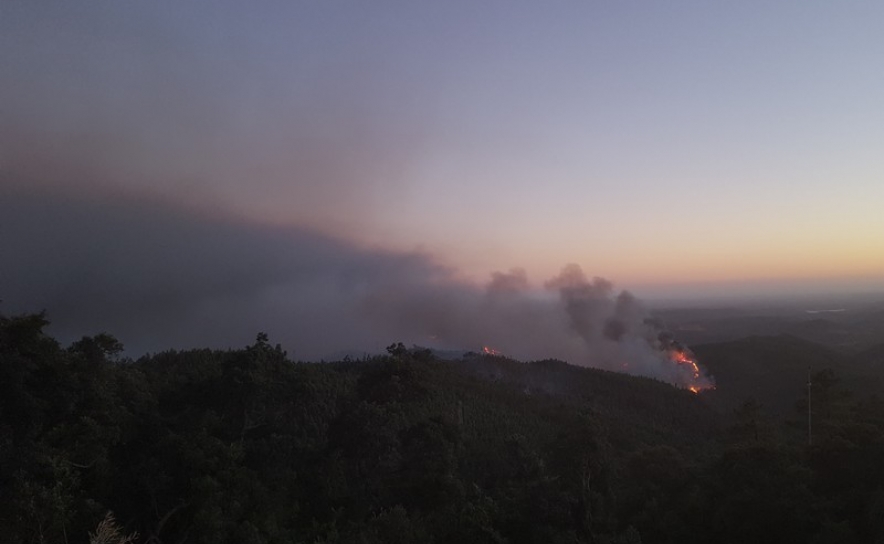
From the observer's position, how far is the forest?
22.4 m

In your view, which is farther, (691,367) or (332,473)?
(691,367)

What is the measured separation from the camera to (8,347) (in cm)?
2314

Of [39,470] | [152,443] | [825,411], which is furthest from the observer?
[825,411]

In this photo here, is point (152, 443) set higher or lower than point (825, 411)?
higher

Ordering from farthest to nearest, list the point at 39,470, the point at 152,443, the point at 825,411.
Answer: the point at 825,411 < the point at 152,443 < the point at 39,470

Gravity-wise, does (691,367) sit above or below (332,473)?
below

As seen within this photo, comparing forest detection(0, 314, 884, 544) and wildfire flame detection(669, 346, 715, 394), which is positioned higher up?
forest detection(0, 314, 884, 544)

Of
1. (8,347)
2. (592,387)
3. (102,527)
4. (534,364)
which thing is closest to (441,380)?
(592,387)

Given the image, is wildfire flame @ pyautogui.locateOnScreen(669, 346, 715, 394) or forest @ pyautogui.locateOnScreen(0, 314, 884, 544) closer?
forest @ pyautogui.locateOnScreen(0, 314, 884, 544)

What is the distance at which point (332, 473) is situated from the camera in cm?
3020

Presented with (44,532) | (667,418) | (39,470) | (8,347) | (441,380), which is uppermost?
(8,347)

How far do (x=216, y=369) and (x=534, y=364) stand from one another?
9264cm

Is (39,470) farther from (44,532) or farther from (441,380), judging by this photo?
(441,380)

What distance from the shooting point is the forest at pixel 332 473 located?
2242cm
